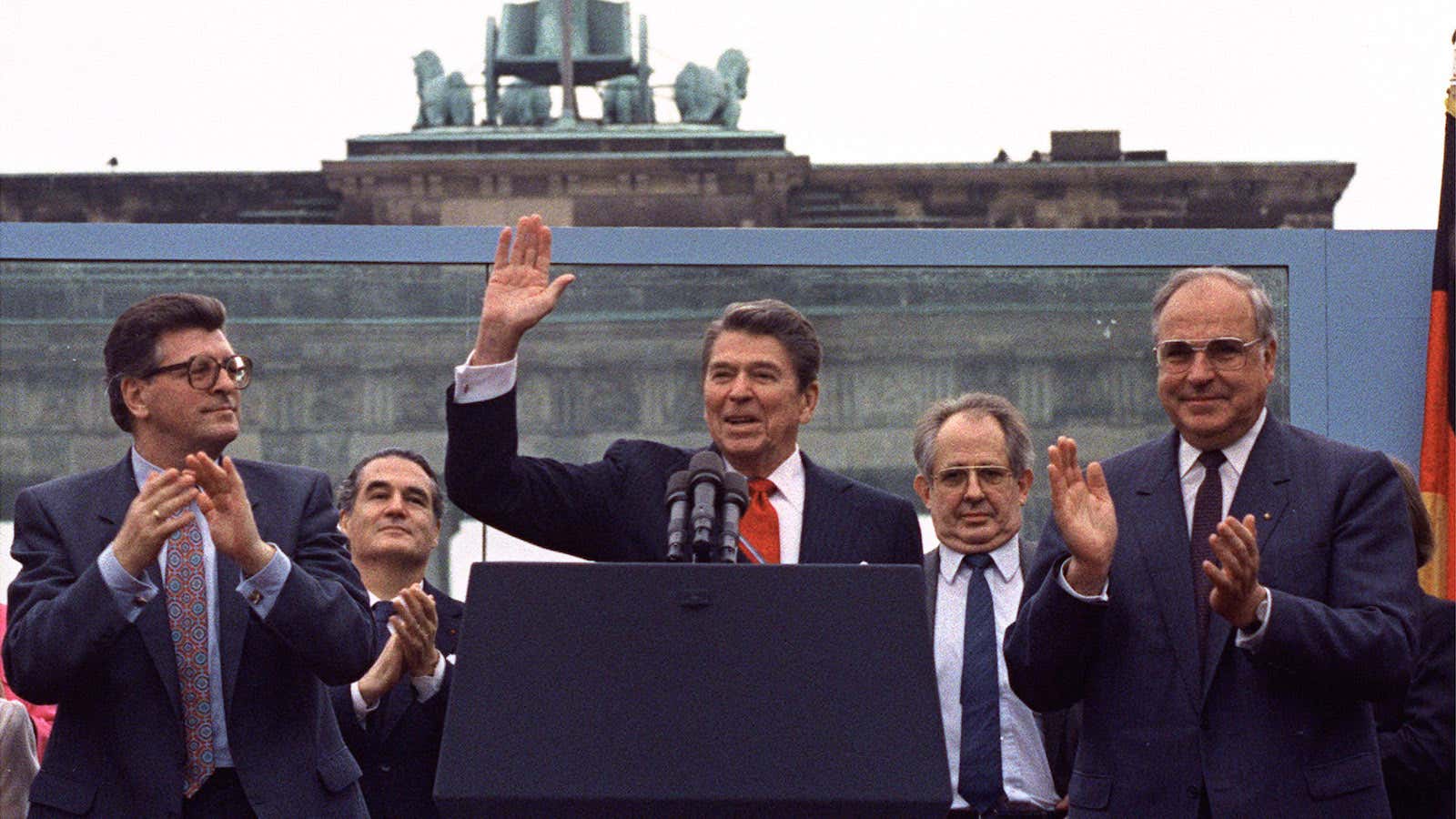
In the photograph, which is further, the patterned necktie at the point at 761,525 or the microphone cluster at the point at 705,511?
the patterned necktie at the point at 761,525

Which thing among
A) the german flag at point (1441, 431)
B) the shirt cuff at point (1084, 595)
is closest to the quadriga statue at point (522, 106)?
the german flag at point (1441, 431)

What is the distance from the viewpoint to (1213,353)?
4.07 m

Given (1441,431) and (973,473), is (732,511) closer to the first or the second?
(973,473)

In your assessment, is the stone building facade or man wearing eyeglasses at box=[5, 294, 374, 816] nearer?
man wearing eyeglasses at box=[5, 294, 374, 816]

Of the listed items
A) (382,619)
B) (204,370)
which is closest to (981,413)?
(382,619)

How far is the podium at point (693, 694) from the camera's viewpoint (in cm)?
293

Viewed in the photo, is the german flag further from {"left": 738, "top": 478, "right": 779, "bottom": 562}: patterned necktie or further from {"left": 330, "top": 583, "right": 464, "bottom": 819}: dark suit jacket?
{"left": 738, "top": 478, "right": 779, "bottom": 562}: patterned necktie

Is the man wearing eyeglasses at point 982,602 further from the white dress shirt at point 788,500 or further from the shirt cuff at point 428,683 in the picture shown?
the shirt cuff at point 428,683

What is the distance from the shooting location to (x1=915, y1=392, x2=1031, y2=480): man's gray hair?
5.19m

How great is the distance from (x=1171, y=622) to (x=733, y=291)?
402cm

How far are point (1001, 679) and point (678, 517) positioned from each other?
5.75 feet

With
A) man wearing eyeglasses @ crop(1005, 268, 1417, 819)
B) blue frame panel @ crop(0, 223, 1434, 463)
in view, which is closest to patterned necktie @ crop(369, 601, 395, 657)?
man wearing eyeglasses @ crop(1005, 268, 1417, 819)

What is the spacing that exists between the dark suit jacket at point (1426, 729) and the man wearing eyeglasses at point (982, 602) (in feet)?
2.26

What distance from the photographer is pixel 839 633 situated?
10.0 ft
